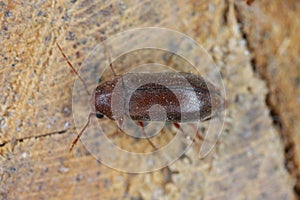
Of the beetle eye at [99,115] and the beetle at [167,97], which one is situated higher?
the beetle at [167,97]

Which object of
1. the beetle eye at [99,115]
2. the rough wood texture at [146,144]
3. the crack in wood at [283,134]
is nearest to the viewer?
the rough wood texture at [146,144]

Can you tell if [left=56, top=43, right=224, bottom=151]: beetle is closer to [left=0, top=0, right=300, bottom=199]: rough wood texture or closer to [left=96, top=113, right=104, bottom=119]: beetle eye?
[left=96, top=113, right=104, bottom=119]: beetle eye

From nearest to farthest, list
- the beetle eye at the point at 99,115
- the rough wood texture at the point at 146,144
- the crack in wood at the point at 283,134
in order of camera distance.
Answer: the rough wood texture at the point at 146,144 → the beetle eye at the point at 99,115 → the crack in wood at the point at 283,134

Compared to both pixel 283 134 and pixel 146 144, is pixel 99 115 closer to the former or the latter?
pixel 146 144

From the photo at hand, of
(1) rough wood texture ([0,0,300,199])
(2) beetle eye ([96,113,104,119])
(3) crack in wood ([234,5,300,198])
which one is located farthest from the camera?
(3) crack in wood ([234,5,300,198])

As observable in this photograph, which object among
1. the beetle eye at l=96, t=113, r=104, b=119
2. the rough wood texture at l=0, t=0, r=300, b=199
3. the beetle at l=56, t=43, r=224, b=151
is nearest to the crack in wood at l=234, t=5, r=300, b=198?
the rough wood texture at l=0, t=0, r=300, b=199

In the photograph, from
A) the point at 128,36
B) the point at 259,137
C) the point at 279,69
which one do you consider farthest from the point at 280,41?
the point at 128,36

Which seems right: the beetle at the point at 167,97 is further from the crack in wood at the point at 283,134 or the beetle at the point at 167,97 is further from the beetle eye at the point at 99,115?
the crack in wood at the point at 283,134

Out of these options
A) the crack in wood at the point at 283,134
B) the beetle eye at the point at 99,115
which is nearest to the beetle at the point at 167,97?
the beetle eye at the point at 99,115
